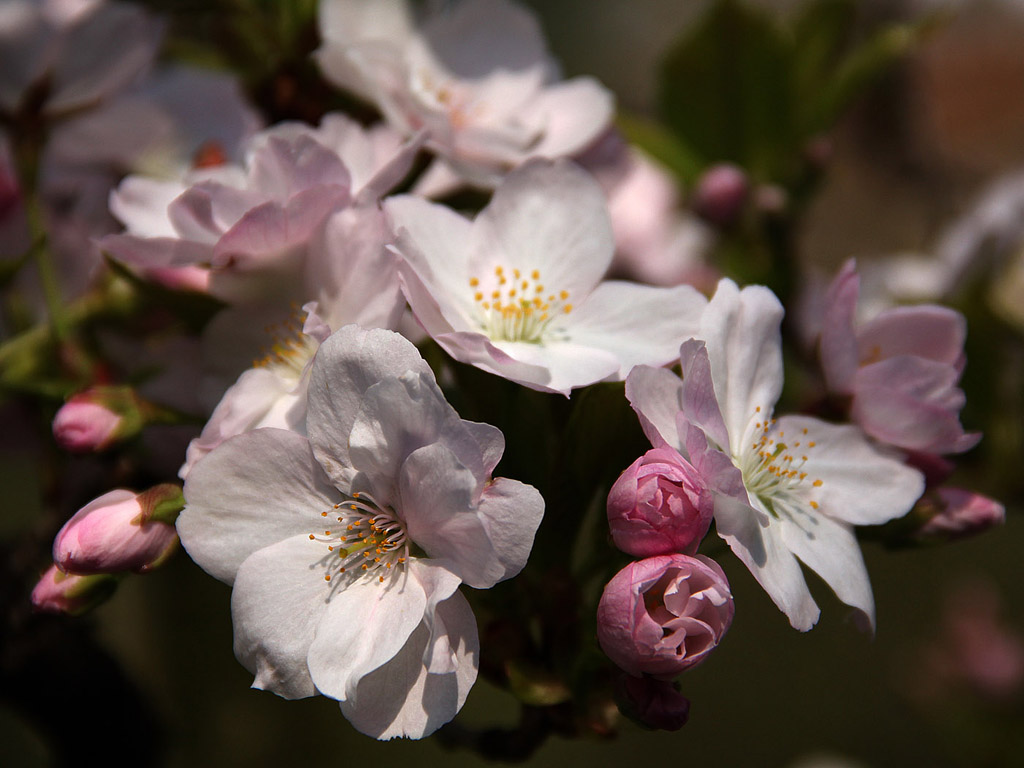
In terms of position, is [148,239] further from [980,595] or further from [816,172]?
[980,595]

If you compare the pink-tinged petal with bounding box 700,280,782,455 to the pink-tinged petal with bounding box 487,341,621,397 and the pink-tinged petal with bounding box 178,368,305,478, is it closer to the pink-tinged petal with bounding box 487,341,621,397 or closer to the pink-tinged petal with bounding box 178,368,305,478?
the pink-tinged petal with bounding box 487,341,621,397

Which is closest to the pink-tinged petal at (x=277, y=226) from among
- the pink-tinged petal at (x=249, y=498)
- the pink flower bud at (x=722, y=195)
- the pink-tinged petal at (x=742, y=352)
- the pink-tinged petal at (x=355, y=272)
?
the pink-tinged petal at (x=355, y=272)

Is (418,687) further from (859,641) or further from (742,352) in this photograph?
(859,641)

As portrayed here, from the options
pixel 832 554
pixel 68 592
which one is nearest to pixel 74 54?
pixel 68 592

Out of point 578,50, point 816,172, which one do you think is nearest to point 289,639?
point 816,172

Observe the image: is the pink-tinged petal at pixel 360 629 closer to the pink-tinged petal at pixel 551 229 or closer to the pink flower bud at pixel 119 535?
the pink flower bud at pixel 119 535

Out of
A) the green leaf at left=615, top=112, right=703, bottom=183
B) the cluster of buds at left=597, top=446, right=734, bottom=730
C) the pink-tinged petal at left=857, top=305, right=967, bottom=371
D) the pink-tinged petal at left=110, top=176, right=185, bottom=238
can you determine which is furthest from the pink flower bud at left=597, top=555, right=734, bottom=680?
the green leaf at left=615, top=112, right=703, bottom=183

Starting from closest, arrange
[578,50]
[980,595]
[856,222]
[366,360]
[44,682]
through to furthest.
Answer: [366,360] < [44,682] < [980,595] < [856,222] < [578,50]
